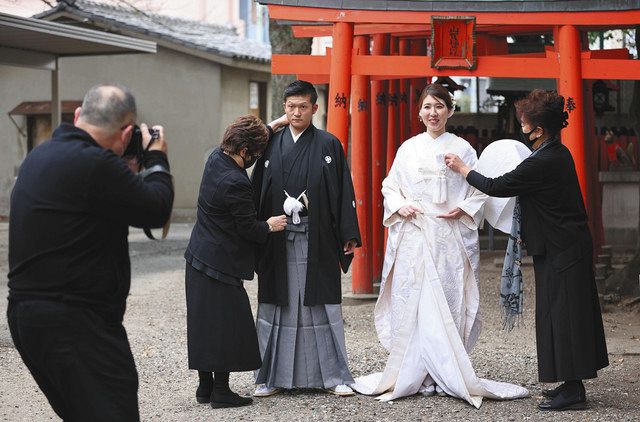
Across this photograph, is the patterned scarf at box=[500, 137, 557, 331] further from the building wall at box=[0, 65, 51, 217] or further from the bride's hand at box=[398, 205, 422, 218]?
the building wall at box=[0, 65, 51, 217]

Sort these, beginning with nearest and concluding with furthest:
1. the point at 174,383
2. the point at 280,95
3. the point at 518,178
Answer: the point at 518,178, the point at 174,383, the point at 280,95

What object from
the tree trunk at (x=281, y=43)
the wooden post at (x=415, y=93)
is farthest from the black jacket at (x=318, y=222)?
the tree trunk at (x=281, y=43)

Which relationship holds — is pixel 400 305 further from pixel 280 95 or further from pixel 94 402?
pixel 280 95

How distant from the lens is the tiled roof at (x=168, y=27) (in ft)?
70.1

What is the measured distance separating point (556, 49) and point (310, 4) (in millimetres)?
2193

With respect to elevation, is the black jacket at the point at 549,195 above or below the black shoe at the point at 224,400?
above

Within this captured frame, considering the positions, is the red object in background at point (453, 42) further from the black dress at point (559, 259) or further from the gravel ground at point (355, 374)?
the black dress at point (559, 259)

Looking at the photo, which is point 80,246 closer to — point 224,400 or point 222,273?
point 222,273

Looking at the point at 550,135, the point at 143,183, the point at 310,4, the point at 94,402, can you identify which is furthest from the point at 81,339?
the point at 310,4

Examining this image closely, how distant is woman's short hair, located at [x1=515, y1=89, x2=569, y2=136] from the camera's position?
588 centimetres

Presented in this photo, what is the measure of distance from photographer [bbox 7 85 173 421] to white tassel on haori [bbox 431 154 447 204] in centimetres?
270

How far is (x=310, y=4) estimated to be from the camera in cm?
902

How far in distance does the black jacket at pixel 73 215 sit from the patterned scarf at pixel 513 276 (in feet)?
9.54

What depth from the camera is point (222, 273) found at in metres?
5.93
